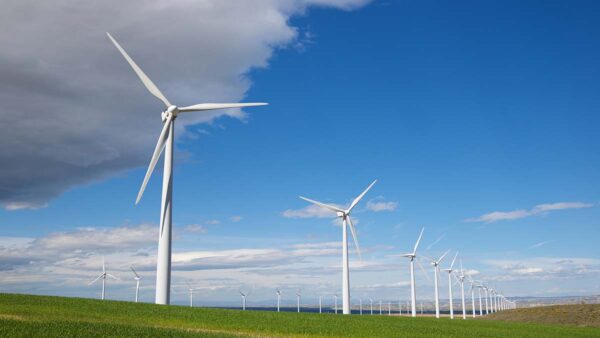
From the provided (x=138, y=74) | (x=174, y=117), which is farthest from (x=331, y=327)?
(x=138, y=74)

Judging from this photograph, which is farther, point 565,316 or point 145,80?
point 565,316

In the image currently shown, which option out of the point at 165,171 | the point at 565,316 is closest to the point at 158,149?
the point at 165,171

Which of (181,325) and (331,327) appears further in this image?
(331,327)

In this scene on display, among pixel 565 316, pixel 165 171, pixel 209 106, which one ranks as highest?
pixel 209 106

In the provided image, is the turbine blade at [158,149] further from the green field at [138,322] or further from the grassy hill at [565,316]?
the grassy hill at [565,316]

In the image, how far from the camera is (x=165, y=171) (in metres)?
50.3

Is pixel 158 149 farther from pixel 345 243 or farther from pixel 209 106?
pixel 345 243

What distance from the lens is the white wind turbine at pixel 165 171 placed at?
46.7m

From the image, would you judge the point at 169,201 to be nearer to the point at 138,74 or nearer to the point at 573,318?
the point at 138,74

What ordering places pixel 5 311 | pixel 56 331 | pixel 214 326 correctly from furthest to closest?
1. pixel 214 326
2. pixel 5 311
3. pixel 56 331

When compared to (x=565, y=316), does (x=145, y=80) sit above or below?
above

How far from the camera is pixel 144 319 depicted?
36.0 meters

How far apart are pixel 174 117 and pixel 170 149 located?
14.8ft

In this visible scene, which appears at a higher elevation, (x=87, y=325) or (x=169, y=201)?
(x=169, y=201)
